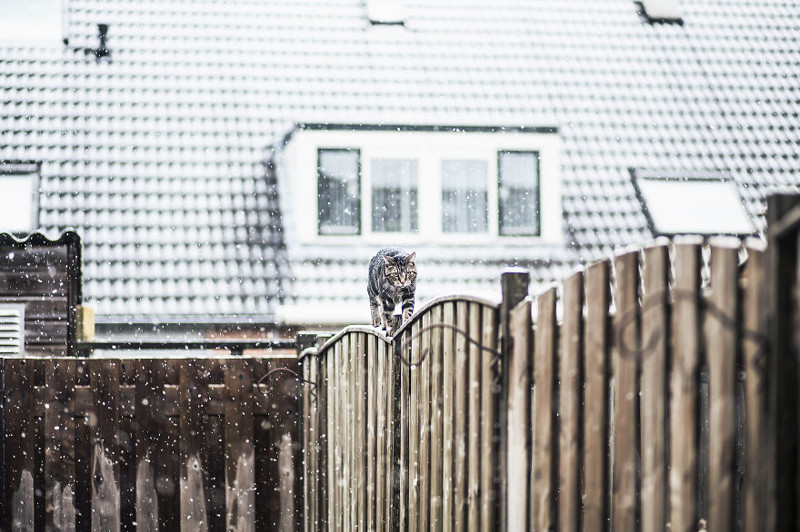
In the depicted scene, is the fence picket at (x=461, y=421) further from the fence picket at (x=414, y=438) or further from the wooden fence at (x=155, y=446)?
the wooden fence at (x=155, y=446)

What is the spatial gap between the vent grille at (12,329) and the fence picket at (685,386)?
19.0 feet

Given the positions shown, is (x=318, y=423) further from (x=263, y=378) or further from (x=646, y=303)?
(x=646, y=303)

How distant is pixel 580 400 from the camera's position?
2.08 meters

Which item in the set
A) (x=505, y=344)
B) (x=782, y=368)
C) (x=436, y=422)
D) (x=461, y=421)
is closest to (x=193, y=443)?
(x=436, y=422)

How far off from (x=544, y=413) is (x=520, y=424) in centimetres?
11

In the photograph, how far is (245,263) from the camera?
938 cm

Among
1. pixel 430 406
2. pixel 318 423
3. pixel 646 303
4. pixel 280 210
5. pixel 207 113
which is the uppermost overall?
pixel 207 113

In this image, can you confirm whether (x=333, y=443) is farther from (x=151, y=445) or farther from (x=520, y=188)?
(x=520, y=188)

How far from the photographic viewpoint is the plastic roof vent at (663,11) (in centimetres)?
1197

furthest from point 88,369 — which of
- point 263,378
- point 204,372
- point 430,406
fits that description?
point 430,406

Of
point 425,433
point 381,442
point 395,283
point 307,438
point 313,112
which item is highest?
point 313,112

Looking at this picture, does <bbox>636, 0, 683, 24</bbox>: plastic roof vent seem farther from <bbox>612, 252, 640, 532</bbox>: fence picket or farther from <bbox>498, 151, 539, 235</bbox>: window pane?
<bbox>612, 252, 640, 532</bbox>: fence picket

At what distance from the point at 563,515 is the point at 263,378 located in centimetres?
334

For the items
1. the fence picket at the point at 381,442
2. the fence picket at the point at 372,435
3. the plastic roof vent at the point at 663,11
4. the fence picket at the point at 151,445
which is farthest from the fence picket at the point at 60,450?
the plastic roof vent at the point at 663,11
